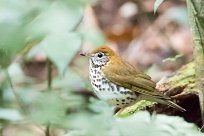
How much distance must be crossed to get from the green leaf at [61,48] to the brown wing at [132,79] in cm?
49

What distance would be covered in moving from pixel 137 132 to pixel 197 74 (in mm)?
1371

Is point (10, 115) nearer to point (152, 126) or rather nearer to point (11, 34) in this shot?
point (152, 126)

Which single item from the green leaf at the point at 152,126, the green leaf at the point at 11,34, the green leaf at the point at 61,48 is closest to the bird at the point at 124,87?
the green leaf at the point at 61,48

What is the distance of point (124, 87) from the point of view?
3.43m

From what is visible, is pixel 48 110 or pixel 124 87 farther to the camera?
pixel 124 87

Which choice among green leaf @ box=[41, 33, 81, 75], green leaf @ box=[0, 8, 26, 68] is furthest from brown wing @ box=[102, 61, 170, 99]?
green leaf @ box=[0, 8, 26, 68]

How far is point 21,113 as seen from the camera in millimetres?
2998

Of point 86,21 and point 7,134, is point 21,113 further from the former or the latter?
point 86,21

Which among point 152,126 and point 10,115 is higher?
point 10,115

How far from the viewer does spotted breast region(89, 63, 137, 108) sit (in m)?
3.36

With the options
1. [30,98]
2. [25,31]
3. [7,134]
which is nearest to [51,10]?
[25,31]

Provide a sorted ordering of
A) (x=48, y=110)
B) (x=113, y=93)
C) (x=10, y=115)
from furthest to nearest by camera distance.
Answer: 1. (x=113, y=93)
2. (x=10, y=115)
3. (x=48, y=110)

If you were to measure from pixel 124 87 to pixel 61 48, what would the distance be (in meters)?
0.56

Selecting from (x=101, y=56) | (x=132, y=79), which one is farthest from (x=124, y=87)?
(x=101, y=56)
